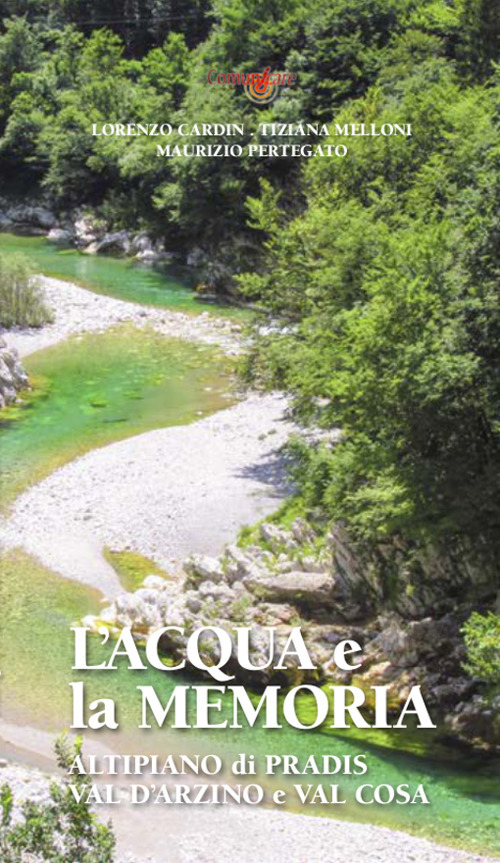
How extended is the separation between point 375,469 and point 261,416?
1417 centimetres

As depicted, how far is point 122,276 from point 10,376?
67.3 ft

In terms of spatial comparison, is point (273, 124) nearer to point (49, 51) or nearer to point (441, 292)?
point (441, 292)

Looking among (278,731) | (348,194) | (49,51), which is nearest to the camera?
(278,731)

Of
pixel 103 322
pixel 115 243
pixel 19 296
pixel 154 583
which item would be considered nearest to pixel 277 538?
pixel 154 583

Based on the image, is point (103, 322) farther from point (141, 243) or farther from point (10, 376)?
point (141, 243)

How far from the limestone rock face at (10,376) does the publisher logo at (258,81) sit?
2429 cm

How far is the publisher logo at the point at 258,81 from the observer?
5434cm

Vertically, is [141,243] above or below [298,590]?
above

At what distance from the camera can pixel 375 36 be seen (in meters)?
52.6

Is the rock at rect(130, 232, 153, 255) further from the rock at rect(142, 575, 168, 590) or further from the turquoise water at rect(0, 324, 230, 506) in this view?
the rock at rect(142, 575, 168, 590)

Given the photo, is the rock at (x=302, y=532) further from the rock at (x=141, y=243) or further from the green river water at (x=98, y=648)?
the rock at (x=141, y=243)

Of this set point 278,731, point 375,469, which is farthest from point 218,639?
point 375,469

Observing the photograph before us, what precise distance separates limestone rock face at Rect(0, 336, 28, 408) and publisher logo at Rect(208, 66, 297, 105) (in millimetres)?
24290

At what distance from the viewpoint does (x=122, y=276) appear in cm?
5597
